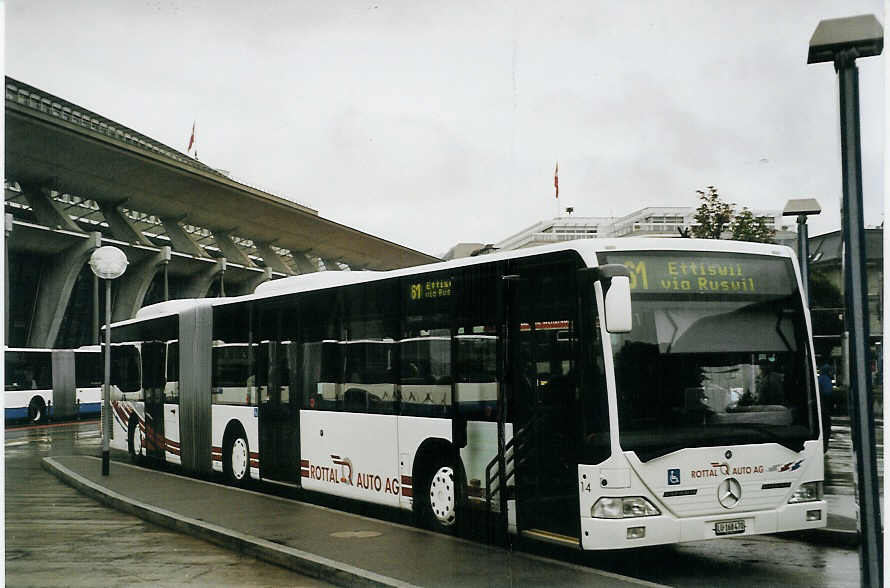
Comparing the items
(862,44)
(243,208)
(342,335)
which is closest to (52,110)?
(243,208)

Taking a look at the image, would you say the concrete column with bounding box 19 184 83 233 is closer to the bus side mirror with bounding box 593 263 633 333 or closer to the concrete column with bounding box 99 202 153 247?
the concrete column with bounding box 99 202 153 247

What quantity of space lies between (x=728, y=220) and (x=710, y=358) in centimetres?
252

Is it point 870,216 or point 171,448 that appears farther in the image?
point 171,448

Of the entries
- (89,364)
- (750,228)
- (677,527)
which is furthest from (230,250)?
(677,527)

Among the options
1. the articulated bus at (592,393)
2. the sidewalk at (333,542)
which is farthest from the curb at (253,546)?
the articulated bus at (592,393)

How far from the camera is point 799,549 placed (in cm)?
915

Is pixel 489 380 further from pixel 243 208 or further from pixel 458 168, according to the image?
pixel 243 208

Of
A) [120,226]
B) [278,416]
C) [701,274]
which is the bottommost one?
[278,416]

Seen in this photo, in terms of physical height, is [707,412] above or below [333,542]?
above

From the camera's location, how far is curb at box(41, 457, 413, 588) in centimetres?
779

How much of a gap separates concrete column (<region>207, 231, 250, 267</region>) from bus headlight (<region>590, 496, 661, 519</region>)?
7170 millimetres

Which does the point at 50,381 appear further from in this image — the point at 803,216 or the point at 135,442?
the point at 803,216

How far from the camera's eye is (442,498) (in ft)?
31.4

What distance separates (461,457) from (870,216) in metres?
4.40
